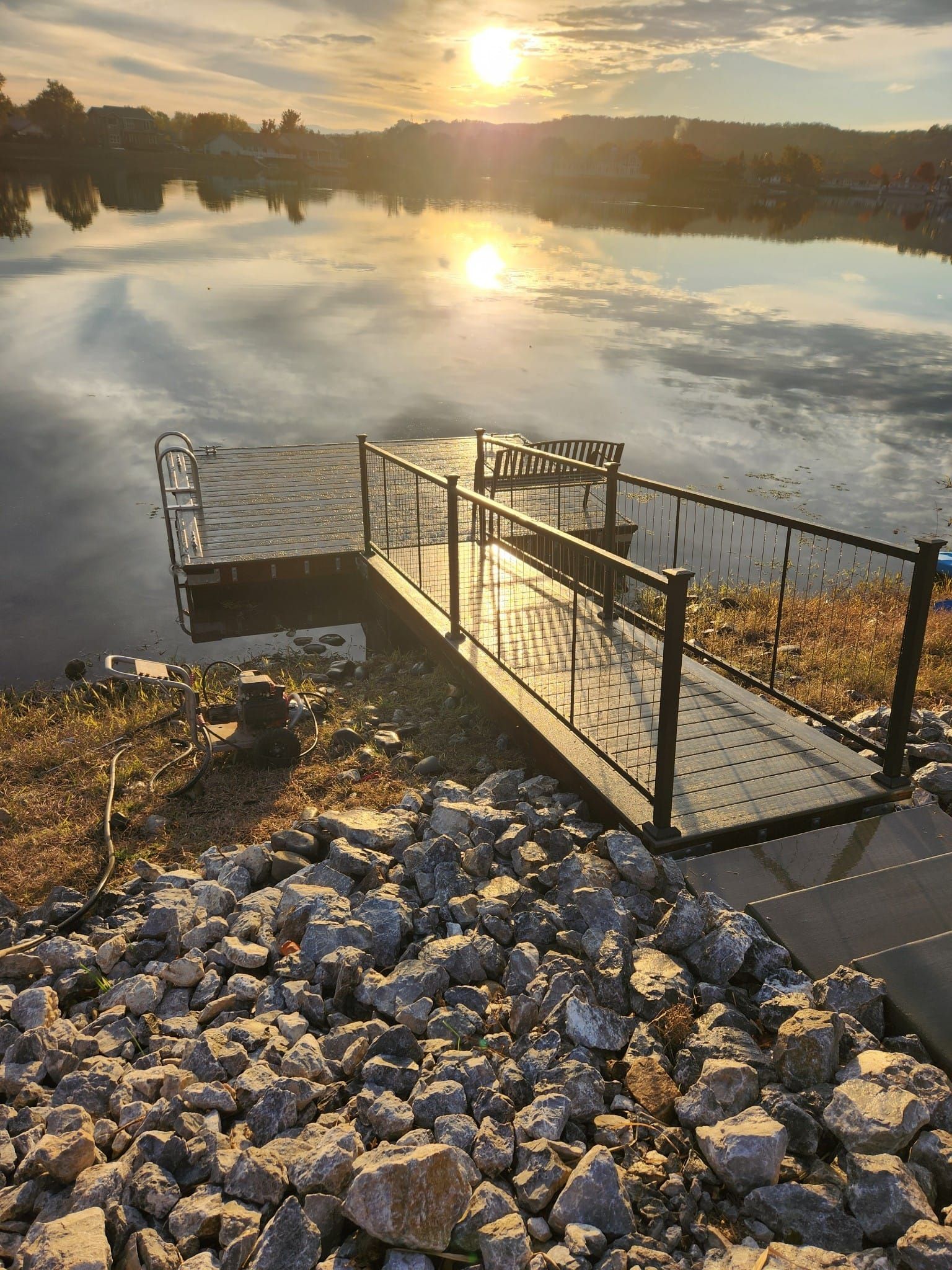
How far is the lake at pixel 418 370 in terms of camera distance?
577 inches

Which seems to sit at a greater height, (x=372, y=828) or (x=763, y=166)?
(x=763, y=166)

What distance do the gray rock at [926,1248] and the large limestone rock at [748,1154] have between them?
35 centimetres

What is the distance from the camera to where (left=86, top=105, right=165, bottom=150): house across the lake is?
9312 cm

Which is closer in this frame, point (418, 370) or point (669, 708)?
point (669, 708)

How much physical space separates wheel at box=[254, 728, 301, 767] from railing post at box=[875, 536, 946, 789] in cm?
368

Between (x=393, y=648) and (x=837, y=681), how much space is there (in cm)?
452

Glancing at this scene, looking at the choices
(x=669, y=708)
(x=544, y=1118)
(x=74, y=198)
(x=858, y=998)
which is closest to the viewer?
(x=544, y=1118)

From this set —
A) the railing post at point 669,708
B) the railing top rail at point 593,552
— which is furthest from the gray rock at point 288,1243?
the railing top rail at point 593,552

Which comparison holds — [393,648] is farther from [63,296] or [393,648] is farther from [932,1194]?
[63,296]

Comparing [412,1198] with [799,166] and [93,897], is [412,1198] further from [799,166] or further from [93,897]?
[799,166]

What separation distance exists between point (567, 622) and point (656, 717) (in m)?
1.69

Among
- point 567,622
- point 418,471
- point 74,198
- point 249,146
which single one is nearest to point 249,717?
point 418,471

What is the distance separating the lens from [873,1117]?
262 centimetres

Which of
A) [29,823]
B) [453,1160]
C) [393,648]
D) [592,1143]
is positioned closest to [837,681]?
[393,648]
